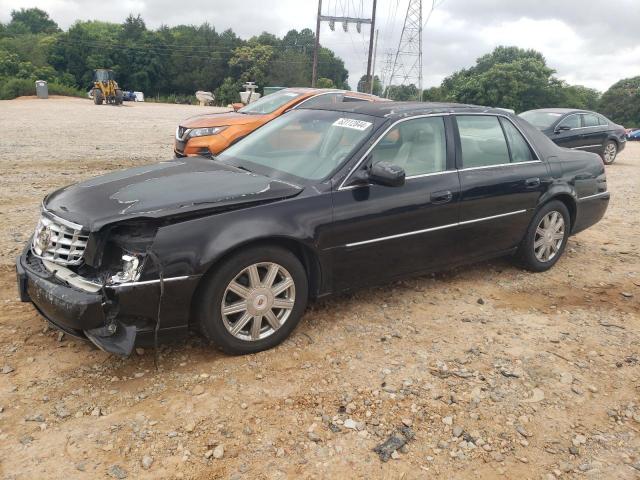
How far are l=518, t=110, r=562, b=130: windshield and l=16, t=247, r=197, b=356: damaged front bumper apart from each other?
10.8 metres

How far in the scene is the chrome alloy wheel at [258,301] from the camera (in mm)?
3316

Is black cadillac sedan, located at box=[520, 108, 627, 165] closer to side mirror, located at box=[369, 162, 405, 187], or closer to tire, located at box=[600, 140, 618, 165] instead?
tire, located at box=[600, 140, 618, 165]

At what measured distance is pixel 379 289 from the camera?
4676 millimetres

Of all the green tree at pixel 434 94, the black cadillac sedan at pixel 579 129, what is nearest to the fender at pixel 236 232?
the black cadillac sedan at pixel 579 129

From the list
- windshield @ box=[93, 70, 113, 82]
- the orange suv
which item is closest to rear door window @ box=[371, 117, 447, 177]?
the orange suv

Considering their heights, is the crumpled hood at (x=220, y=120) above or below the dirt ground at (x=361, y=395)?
above

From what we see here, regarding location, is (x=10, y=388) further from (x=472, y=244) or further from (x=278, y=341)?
(x=472, y=244)

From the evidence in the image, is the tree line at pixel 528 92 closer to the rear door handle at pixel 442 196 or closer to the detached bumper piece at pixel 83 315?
the rear door handle at pixel 442 196

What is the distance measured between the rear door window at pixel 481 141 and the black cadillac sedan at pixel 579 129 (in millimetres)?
7349

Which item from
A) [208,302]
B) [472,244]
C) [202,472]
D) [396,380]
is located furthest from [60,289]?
[472,244]

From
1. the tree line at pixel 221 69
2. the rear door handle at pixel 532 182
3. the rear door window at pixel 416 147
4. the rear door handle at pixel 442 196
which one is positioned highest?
the tree line at pixel 221 69

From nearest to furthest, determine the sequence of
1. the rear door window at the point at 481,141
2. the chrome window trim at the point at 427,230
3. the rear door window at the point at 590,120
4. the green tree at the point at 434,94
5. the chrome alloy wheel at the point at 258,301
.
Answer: the chrome alloy wheel at the point at 258,301
the chrome window trim at the point at 427,230
the rear door window at the point at 481,141
the rear door window at the point at 590,120
the green tree at the point at 434,94

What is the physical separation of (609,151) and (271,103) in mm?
9360

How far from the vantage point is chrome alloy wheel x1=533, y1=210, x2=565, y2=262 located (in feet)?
16.9
